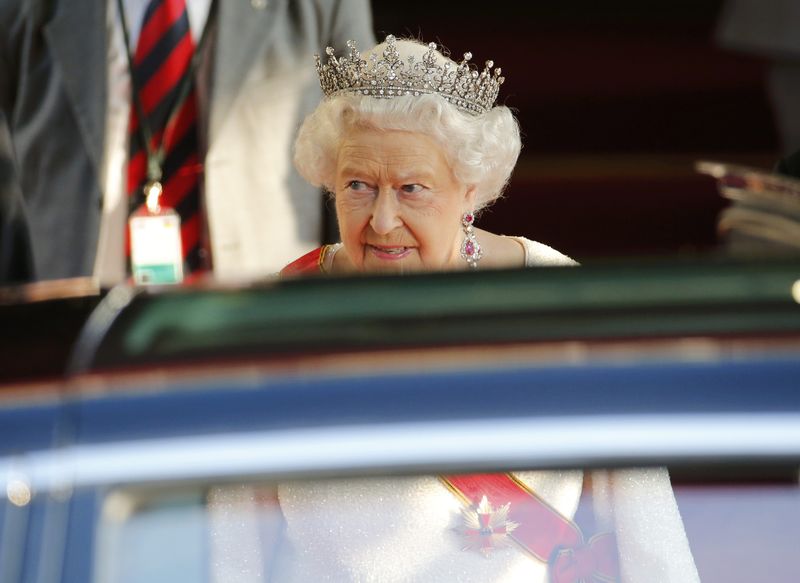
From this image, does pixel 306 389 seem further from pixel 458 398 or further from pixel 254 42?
pixel 254 42

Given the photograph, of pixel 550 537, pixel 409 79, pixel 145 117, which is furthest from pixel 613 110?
pixel 550 537

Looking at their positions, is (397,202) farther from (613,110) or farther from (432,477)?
(613,110)

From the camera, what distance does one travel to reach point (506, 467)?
4.54 ft

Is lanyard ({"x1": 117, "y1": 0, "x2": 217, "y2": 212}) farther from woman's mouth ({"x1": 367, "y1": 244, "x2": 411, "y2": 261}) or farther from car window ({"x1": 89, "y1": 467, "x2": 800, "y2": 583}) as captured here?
car window ({"x1": 89, "y1": 467, "x2": 800, "y2": 583})

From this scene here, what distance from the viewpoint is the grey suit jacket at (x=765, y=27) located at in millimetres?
4289

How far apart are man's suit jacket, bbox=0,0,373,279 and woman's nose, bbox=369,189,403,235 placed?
3.51 feet

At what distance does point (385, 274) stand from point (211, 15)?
221cm

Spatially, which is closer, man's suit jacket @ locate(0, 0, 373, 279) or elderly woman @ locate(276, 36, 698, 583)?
elderly woman @ locate(276, 36, 698, 583)

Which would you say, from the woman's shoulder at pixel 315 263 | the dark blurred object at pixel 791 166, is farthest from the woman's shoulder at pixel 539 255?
the dark blurred object at pixel 791 166

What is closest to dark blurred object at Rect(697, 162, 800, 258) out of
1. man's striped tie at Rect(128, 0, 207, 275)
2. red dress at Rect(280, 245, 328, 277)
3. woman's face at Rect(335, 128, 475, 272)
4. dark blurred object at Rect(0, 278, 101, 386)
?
woman's face at Rect(335, 128, 475, 272)

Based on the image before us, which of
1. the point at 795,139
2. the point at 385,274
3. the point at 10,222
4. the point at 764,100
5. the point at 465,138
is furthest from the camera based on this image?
the point at 764,100

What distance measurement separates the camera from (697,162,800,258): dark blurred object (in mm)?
3535

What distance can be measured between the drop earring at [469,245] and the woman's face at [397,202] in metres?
0.02

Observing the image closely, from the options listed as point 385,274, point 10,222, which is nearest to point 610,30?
point 10,222
